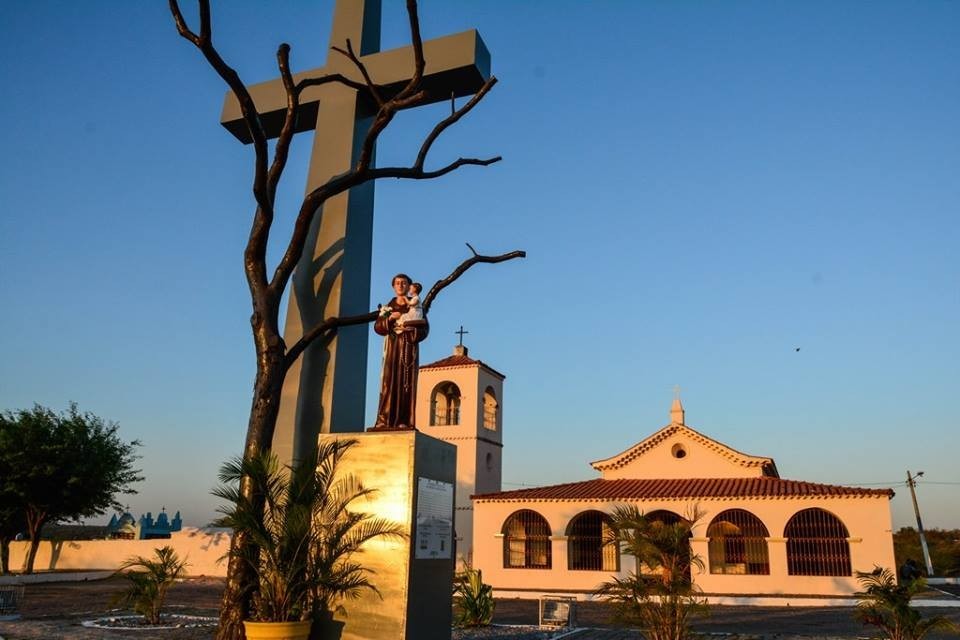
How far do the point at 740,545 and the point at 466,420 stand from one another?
40.9ft

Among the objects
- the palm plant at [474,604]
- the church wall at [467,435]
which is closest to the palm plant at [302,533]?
the palm plant at [474,604]

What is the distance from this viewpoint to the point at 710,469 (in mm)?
31234

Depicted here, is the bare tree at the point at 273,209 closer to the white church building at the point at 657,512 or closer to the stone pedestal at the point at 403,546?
the stone pedestal at the point at 403,546

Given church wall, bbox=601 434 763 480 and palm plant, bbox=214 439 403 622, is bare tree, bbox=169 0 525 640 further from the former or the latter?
church wall, bbox=601 434 763 480

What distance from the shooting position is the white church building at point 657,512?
1003 inches

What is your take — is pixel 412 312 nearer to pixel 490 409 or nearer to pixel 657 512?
pixel 657 512

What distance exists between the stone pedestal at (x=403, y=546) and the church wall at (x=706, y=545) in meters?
16.3

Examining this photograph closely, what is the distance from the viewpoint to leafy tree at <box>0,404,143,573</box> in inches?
1174

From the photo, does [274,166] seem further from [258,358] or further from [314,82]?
[258,358]

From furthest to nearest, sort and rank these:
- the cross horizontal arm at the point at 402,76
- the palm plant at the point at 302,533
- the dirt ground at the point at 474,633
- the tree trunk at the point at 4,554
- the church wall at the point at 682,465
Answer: the tree trunk at the point at 4,554 < the church wall at the point at 682,465 < the dirt ground at the point at 474,633 < the cross horizontal arm at the point at 402,76 < the palm plant at the point at 302,533

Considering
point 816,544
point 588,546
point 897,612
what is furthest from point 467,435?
point 897,612

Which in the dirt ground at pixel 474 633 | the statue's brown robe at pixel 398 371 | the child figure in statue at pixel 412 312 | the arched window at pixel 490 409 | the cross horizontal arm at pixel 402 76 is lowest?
the dirt ground at pixel 474 633

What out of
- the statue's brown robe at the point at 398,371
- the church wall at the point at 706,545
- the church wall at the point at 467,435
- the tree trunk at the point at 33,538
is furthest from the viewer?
the church wall at the point at 467,435

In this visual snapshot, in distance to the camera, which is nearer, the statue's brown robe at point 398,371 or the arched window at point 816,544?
the statue's brown robe at point 398,371
